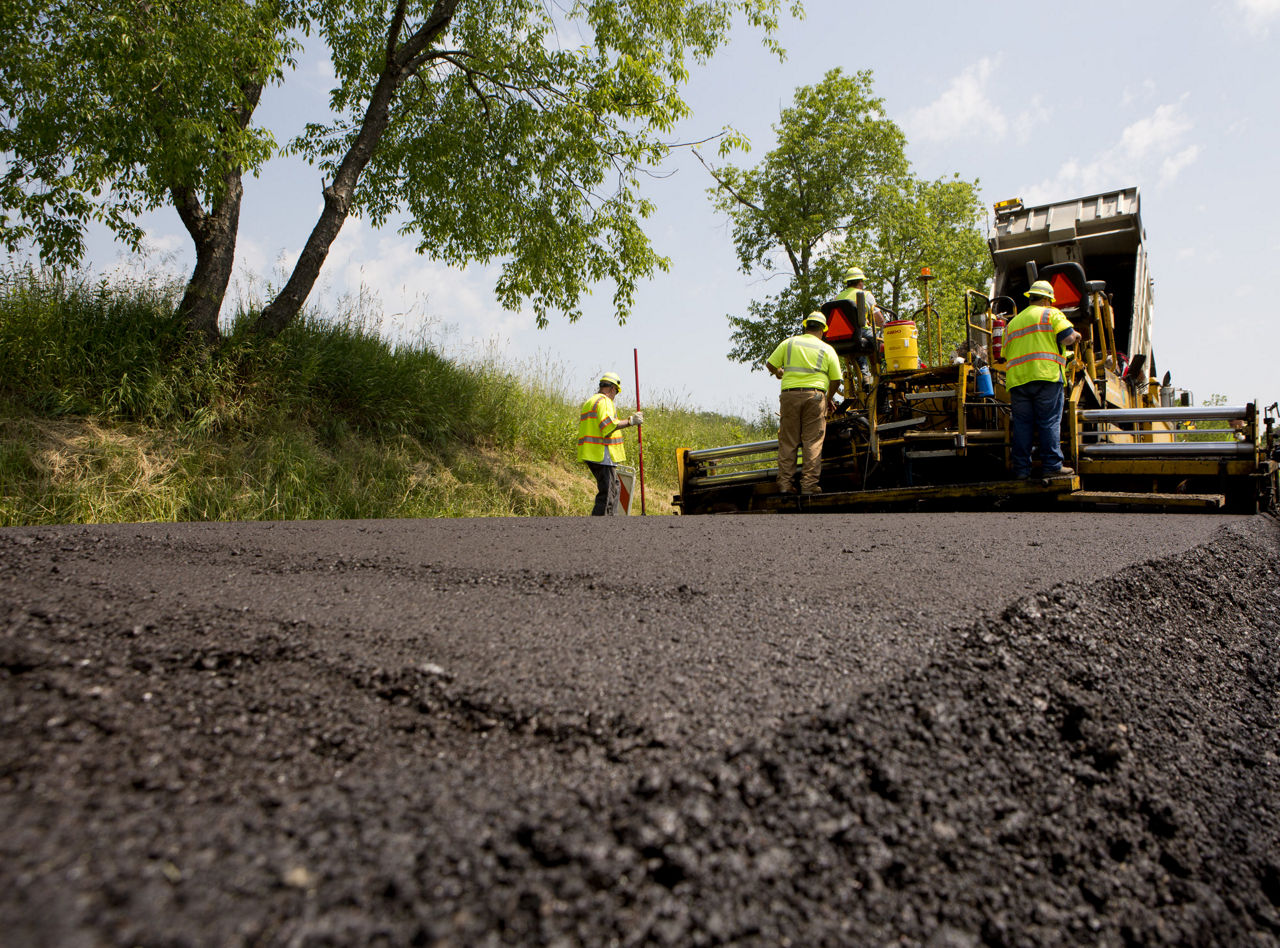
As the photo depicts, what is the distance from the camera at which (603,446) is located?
865cm

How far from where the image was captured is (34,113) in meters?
6.96

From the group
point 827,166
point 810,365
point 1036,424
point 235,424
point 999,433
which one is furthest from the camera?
point 827,166

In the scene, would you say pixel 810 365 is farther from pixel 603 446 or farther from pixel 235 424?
pixel 235 424

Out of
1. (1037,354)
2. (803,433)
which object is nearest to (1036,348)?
(1037,354)

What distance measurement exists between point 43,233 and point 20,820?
27.6ft

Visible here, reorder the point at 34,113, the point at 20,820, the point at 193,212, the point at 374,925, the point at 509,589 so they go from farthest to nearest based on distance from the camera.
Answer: the point at 193,212, the point at 34,113, the point at 509,589, the point at 20,820, the point at 374,925

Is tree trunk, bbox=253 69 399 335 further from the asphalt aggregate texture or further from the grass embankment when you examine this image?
the asphalt aggregate texture

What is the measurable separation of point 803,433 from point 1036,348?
83.6 inches

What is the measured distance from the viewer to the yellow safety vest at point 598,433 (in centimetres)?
863

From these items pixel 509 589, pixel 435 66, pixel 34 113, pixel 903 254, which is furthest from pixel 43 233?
pixel 903 254

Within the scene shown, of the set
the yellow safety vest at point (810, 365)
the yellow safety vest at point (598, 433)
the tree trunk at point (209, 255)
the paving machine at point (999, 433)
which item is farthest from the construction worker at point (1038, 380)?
the tree trunk at point (209, 255)

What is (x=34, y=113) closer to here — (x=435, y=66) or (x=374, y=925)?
(x=435, y=66)

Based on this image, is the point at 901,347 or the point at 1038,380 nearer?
the point at 1038,380

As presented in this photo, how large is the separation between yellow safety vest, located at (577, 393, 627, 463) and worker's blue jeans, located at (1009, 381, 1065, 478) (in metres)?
3.96
